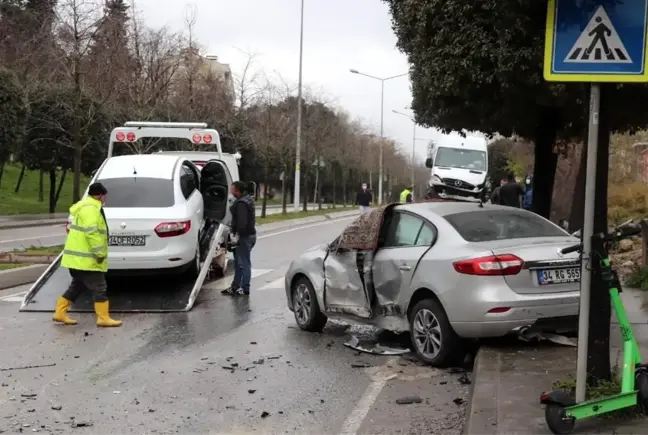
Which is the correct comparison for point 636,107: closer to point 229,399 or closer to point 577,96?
point 577,96

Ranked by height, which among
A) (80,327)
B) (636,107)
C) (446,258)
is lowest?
(80,327)

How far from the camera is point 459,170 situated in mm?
34062

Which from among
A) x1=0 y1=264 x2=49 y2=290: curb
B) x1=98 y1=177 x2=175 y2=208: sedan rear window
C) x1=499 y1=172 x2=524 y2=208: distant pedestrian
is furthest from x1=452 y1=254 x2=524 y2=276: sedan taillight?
x1=499 y1=172 x2=524 y2=208: distant pedestrian

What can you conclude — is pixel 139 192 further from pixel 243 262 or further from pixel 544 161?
pixel 544 161

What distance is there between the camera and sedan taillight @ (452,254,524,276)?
22.8 feet

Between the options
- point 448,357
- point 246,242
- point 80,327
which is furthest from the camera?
point 246,242

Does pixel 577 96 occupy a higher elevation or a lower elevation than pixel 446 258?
higher

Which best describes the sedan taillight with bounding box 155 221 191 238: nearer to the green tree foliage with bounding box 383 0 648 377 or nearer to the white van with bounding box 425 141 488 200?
the green tree foliage with bounding box 383 0 648 377

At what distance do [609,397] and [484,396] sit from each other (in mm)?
1221

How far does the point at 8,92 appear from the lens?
3036cm

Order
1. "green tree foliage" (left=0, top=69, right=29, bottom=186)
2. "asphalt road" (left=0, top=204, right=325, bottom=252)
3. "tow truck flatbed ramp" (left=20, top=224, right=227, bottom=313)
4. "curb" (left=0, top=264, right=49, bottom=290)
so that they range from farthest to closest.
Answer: "green tree foliage" (left=0, top=69, right=29, bottom=186)
"asphalt road" (left=0, top=204, right=325, bottom=252)
"curb" (left=0, top=264, right=49, bottom=290)
"tow truck flatbed ramp" (left=20, top=224, right=227, bottom=313)

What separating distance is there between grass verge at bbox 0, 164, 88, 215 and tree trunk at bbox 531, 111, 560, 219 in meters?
31.6

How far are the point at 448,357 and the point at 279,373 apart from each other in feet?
5.20

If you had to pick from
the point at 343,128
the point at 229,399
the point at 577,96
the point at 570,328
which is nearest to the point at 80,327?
the point at 229,399
